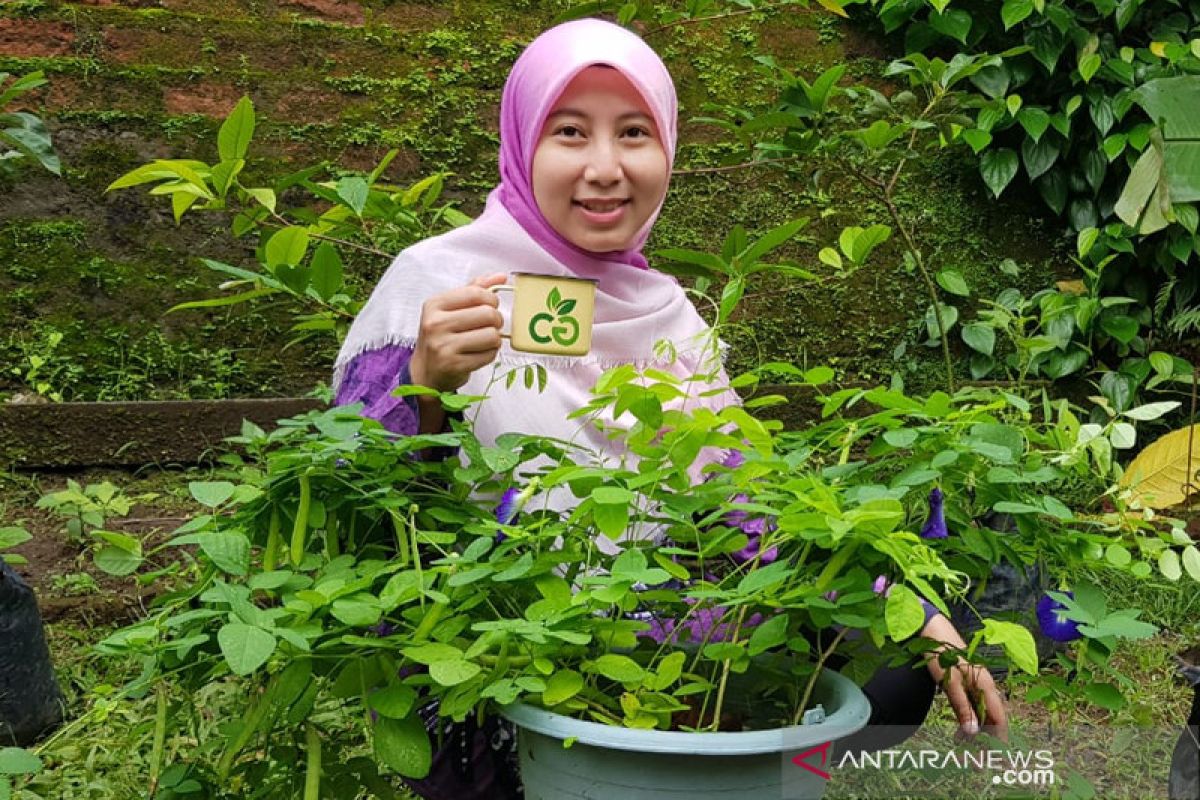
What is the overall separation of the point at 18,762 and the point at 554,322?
2.30ft

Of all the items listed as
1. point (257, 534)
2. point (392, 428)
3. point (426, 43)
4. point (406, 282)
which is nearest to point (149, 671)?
point (257, 534)

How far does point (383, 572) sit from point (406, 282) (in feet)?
2.15

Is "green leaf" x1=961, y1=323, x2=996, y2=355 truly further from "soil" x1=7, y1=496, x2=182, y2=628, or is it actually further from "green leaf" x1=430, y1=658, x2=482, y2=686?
"green leaf" x1=430, y1=658, x2=482, y2=686

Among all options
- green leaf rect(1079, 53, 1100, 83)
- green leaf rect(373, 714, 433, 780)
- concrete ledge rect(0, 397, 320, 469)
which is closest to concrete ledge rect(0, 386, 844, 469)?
concrete ledge rect(0, 397, 320, 469)

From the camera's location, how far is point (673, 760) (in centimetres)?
105

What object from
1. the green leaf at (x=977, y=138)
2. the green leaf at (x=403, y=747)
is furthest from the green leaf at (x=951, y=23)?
the green leaf at (x=403, y=747)

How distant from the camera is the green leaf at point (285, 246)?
156 cm

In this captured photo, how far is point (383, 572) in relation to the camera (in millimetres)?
1145

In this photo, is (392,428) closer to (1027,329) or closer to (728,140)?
(728,140)

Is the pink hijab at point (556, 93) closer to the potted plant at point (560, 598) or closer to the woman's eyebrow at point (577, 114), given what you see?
the woman's eyebrow at point (577, 114)

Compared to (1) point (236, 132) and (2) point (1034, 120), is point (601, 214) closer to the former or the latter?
(1) point (236, 132)

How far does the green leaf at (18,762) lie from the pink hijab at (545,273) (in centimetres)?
63

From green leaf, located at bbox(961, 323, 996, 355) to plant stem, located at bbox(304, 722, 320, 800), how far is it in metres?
Result: 2.61

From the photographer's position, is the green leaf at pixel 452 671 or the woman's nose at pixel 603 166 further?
the woman's nose at pixel 603 166
